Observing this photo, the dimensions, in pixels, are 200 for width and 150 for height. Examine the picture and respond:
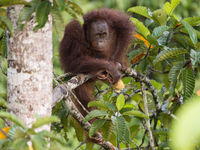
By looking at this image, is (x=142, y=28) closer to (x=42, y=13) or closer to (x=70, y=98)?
(x=70, y=98)

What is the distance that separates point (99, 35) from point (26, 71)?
1.74m

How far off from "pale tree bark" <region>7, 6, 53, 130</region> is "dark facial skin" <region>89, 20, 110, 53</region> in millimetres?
1631

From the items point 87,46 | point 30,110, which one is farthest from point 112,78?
point 30,110

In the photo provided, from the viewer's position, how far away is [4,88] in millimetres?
1290

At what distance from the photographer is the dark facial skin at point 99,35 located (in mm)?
2713

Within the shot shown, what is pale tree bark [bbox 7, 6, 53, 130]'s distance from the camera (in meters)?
1.07

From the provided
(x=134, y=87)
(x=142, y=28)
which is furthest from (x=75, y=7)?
(x=134, y=87)

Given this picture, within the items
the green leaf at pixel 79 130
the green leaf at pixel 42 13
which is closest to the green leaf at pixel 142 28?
the green leaf at pixel 79 130

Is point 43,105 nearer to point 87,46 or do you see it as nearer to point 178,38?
point 178,38

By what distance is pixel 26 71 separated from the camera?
3.51ft

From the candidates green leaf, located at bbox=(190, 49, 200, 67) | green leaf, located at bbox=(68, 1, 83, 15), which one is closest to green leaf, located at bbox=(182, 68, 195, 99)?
green leaf, located at bbox=(190, 49, 200, 67)

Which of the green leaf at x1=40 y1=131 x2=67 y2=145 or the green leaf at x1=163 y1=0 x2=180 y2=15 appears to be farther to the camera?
the green leaf at x1=163 y1=0 x2=180 y2=15

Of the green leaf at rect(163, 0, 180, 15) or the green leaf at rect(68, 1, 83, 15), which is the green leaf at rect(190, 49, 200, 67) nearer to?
the green leaf at rect(163, 0, 180, 15)

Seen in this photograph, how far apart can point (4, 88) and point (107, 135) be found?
749mm
